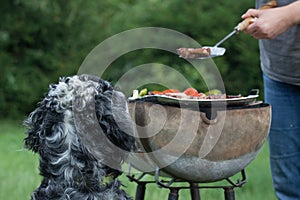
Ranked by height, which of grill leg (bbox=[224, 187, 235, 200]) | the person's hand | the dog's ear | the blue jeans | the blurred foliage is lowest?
grill leg (bbox=[224, 187, 235, 200])

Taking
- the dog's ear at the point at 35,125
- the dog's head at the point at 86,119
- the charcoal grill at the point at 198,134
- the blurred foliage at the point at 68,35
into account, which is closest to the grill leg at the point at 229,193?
the charcoal grill at the point at 198,134

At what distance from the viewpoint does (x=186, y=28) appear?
9.50 meters

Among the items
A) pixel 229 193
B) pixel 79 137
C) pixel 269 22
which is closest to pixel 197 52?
pixel 269 22

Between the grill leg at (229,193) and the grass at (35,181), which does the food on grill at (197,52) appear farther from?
the grass at (35,181)

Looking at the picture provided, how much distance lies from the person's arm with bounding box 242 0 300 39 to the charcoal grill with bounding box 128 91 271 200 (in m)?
0.43

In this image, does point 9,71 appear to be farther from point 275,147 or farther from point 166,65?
point 275,147

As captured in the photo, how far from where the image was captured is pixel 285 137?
4.47 m

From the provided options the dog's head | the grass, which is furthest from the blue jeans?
the dog's head

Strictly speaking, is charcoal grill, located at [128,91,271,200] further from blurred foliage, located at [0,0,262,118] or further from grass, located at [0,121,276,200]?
blurred foliage, located at [0,0,262,118]

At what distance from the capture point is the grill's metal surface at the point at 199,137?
346cm

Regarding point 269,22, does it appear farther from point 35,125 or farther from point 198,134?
point 35,125

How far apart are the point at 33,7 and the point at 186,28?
2.38 meters

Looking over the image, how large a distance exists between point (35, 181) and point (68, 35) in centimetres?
474

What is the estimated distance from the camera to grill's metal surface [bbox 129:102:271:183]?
136 inches
